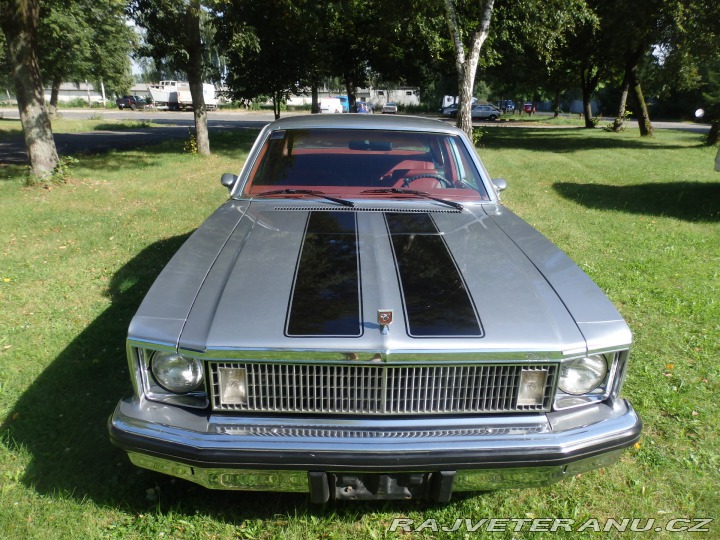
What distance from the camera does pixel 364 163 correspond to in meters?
3.54

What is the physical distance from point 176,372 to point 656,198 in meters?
9.56

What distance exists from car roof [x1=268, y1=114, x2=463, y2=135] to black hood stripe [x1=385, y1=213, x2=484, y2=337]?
0.95 meters

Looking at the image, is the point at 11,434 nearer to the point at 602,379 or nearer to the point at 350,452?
the point at 350,452

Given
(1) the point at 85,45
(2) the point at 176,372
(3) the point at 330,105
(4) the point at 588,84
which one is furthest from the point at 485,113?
(2) the point at 176,372

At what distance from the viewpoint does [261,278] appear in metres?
2.36

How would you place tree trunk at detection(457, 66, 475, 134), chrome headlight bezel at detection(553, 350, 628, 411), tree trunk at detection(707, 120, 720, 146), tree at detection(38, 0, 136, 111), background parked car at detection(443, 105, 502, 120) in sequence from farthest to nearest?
background parked car at detection(443, 105, 502, 120) < tree at detection(38, 0, 136, 111) < tree trunk at detection(707, 120, 720, 146) < tree trunk at detection(457, 66, 475, 134) < chrome headlight bezel at detection(553, 350, 628, 411)

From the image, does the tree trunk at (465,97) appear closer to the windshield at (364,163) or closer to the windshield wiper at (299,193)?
the windshield at (364,163)

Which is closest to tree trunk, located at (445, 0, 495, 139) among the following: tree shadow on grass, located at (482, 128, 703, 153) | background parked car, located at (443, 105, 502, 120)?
tree shadow on grass, located at (482, 128, 703, 153)

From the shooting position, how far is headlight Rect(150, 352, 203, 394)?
208 cm

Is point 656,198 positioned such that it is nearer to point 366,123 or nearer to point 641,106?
point 366,123

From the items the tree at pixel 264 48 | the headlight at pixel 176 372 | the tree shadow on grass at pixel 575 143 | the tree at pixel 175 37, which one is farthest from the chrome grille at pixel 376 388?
the tree shadow on grass at pixel 575 143

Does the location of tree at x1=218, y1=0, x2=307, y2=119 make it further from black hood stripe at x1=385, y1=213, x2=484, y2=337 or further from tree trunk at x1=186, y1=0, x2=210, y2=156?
black hood stripe at x1=385, y1=213, x2=484, y2=337

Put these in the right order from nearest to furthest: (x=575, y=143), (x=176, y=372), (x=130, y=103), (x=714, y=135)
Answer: (x=176, y=372) → (x=714, y=135) → (x=575, y=143) → (x=130, y=103)

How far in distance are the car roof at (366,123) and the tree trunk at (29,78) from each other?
7.50 meters
